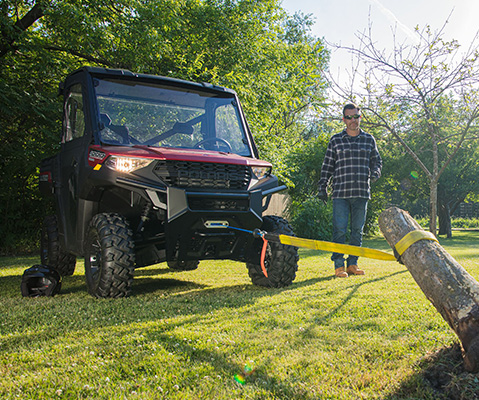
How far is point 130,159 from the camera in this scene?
443cm

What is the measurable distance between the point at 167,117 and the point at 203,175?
1.10 m

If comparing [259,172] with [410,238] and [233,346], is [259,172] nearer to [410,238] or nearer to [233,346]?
[233,346]

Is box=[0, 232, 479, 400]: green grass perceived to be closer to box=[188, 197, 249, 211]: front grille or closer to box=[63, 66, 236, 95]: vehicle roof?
box=[188, 197, 249, 211]: front grille

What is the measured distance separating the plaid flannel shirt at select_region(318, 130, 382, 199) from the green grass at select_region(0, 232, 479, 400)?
1587mm

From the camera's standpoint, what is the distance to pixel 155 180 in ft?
14.5

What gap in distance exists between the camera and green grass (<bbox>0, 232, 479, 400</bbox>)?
2410mm

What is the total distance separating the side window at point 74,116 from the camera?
5.16m

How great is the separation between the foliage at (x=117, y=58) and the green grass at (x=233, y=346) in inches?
217

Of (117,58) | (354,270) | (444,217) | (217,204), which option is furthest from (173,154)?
(444,217)

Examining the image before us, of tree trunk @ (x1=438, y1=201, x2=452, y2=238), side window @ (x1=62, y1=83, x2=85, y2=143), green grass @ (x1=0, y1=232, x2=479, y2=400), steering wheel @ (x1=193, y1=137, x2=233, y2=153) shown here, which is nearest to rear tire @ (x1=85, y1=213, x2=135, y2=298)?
green grass @ (x1=0, y1=232, x2=479, y2=400)

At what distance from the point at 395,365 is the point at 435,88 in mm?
9315

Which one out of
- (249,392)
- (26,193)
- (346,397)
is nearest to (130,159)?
(249,392)

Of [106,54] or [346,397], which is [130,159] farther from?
[106,54]

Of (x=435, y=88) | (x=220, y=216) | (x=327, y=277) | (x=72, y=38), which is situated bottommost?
(x=327, y=277)
